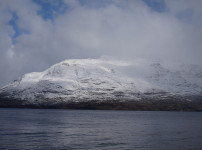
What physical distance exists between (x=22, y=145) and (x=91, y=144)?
11879 mm

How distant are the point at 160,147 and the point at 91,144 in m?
12.1

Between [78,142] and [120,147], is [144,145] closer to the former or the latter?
[120,147]

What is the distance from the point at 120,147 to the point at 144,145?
5629 mm

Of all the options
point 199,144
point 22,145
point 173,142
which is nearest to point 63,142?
point 22,145

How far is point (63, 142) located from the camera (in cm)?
4878

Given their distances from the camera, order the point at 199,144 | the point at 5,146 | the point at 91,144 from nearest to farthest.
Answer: the point at 5,146, the point at 91,144, the point at 199,144

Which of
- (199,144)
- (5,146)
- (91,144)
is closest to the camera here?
(5,146)

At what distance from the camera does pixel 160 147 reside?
4606cm

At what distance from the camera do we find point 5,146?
4359 centimetres

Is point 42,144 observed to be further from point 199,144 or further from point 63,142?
point 199,144

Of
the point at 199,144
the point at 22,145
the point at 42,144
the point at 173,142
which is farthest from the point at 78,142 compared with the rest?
the point at 199,144

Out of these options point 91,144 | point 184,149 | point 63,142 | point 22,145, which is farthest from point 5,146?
point 184,149

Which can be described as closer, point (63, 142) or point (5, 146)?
point (5, 146)

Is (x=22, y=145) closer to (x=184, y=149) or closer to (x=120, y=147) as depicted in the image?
(x=120, y=147)
